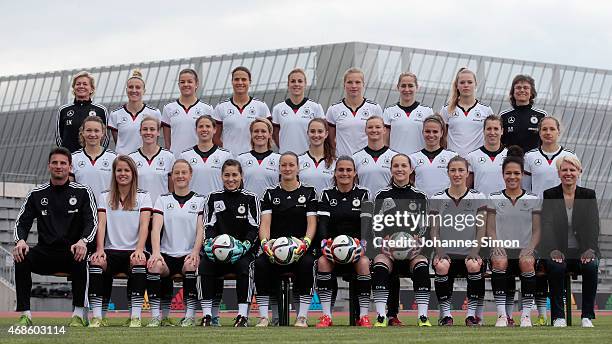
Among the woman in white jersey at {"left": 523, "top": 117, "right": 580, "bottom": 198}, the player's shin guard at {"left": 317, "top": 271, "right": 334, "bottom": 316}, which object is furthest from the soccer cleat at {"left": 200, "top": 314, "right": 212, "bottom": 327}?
the woman in white jersey at {"left": 523, "top": 117, "right": 580, "bottom": 198}

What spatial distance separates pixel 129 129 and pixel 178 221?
1498mm

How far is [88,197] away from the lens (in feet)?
37.4

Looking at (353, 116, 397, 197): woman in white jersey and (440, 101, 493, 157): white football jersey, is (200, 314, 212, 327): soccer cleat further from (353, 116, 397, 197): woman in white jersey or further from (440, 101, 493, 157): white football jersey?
(440, 101, 493, 157): white football jersey

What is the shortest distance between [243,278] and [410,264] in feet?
4.88

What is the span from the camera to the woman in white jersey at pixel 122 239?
444 inches

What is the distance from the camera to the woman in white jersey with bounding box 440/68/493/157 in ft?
40.9

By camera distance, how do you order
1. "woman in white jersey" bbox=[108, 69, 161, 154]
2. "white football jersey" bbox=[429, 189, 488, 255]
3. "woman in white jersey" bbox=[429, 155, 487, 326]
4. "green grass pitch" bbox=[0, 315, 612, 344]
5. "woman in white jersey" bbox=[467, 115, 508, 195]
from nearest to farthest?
"green grass pitch" bbox=[0, 315, 612, 344]
"woman in white jersey" bbox=[429, 155, 487, 326]
"white football jersey" bbox=[429, 189, 488, 255]
"woman in white jersey" bbox=[467, 115, 508, 195]
"woman in white jersey" bbox=[108, 69, 161, 154]

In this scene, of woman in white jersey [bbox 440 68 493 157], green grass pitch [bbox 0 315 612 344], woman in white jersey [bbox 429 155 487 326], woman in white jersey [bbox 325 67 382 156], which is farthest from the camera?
woman in white jersey [bbox 325 67 382 156]

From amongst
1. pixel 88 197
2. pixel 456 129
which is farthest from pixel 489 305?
pixel 88 197

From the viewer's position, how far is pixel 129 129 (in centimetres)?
1277

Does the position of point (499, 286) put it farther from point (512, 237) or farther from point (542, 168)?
point (542, 168)

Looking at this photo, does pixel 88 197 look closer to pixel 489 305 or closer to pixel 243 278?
pixel 243 278

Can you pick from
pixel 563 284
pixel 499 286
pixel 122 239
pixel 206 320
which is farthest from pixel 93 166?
pixel 563 284

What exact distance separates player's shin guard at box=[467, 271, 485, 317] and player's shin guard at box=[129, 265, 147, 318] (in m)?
2.90
